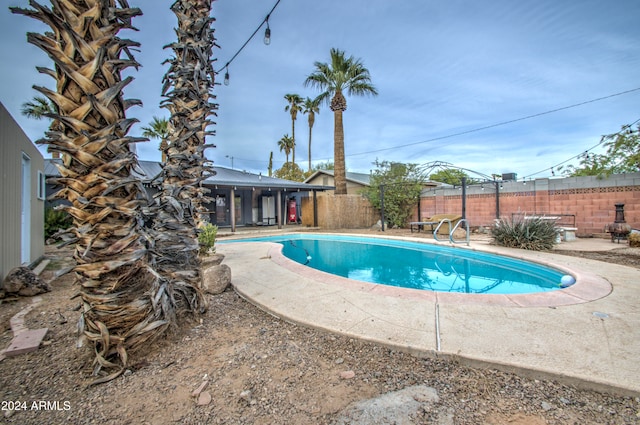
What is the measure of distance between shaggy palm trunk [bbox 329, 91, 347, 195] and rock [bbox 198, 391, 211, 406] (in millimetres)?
14732

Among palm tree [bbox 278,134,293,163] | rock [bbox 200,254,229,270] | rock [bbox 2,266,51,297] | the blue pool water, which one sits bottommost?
the blue pool water

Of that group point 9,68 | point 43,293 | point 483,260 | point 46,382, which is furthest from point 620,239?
point 9,68

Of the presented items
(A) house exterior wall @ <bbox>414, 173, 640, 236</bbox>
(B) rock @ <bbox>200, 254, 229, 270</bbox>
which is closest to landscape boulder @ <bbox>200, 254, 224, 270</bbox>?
(B) rock @ <bbox>200, 254, 229, 270</bbox>

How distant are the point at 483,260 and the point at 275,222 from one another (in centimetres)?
1388

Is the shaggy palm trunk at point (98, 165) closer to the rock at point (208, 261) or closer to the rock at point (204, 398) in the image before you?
the rock at point (204, 398)

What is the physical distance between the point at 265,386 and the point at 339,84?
16322 millimetres

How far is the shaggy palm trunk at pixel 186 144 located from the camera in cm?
309

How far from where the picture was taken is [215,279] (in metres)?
4.23

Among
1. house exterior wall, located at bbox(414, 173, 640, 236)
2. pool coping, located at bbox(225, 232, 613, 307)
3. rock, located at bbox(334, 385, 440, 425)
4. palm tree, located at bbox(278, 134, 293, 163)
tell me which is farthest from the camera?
palm tree, located at bbox(278, 134, 293, 163)

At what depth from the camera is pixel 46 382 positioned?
2.03 meters

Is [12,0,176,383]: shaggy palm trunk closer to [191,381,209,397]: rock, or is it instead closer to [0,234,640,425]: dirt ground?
[0,234,640,425]: dirt ground

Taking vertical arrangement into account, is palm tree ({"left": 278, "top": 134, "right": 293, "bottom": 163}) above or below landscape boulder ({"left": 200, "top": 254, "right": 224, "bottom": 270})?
above

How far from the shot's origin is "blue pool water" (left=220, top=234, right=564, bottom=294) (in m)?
5.55

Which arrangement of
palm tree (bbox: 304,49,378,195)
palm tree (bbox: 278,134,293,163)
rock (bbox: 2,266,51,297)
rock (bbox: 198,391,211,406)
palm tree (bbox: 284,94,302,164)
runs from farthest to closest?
palm tree (bbox: 278,134,293,163) < palm tree (bbox: 284,94,302,164) < palm tree (bbox: 304,49,378,195) < rock (bbox: 2,266,51,297) < rock (bbox: 198,391,211,406)
